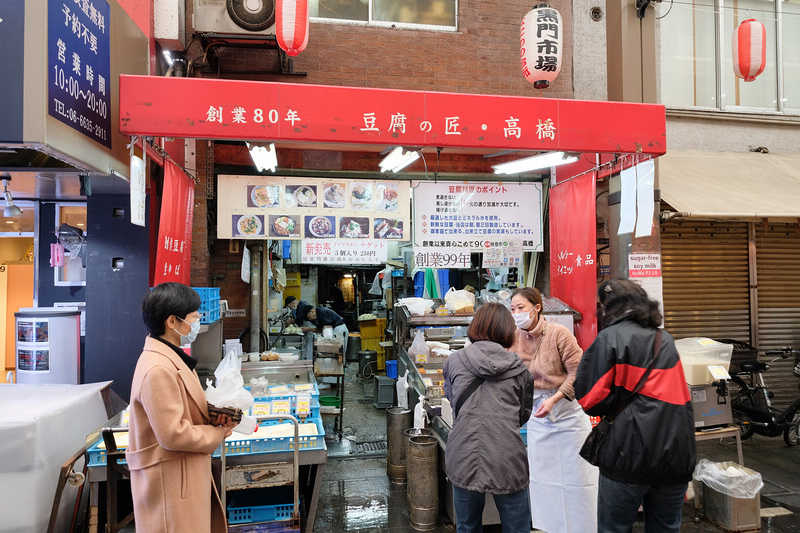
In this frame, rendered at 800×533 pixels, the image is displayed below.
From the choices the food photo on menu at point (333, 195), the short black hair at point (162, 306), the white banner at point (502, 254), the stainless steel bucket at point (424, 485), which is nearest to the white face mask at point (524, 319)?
the stainless steel bucket at point (424, 485)

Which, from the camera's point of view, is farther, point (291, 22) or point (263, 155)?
point (263, 155)

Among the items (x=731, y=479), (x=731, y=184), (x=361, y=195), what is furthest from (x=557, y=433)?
(x=731, y=184)

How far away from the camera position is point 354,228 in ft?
24.1

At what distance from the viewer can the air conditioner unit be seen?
22.2 ft

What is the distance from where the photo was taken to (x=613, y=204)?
7215 millimetres

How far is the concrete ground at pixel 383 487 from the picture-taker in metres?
5.15

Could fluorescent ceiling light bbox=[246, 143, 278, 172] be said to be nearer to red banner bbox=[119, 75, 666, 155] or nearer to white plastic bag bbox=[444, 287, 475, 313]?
red banner bbox=[119, 75, 666, 155]

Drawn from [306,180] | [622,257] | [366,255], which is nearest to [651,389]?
[622,257]

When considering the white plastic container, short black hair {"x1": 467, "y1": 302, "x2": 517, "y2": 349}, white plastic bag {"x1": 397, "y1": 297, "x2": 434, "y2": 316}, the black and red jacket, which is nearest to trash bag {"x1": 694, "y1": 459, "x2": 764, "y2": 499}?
the white plastic container

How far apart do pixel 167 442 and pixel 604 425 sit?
8.70ft

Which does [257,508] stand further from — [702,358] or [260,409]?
[702,358]

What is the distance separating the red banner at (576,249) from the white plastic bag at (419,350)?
7.27ft

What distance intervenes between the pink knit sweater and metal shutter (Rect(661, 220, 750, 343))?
5042mm

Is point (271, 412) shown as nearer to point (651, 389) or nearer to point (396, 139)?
point (396, 139)
